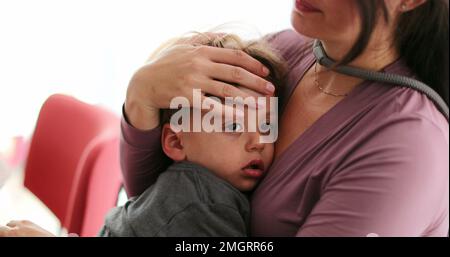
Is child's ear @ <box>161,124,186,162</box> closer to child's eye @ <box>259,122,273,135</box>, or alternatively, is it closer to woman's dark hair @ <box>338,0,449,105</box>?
child's eye @ <box>259,122,273,135</box>

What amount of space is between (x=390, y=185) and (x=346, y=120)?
5.7 inches

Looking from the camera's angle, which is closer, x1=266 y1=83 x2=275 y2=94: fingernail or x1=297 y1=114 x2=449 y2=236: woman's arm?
x1=297 y1=114 x2=449 y2=236: woman's arm

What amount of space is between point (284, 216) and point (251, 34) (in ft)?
1.34

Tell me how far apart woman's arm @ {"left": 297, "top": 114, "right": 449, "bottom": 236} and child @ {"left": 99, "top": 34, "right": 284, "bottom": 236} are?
0.16m

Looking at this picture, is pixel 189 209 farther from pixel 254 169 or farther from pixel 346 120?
pixel 346 120

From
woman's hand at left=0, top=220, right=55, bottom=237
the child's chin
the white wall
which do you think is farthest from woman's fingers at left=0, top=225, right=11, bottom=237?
the white wall

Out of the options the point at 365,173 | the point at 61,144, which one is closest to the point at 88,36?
the point at 61,144

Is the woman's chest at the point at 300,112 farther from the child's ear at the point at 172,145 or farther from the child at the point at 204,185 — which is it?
the child's ear at the point at 172,145

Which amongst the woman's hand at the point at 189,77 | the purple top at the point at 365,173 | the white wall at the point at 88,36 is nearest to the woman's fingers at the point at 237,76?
the woman's hand at the point at 189,77

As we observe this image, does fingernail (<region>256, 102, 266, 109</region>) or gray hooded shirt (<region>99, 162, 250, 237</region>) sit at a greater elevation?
fingernail (<region>256, 102, 266, 109</region>)

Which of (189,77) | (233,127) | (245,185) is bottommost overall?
(245,185)

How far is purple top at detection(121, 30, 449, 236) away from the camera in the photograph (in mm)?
851

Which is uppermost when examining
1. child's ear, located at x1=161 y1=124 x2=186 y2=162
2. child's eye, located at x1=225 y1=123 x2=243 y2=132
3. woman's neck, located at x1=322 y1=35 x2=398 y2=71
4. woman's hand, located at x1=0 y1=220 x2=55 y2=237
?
woman's neck, located at x1=322 y1=35 x2=398 y2=71

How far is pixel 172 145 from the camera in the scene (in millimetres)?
1095
